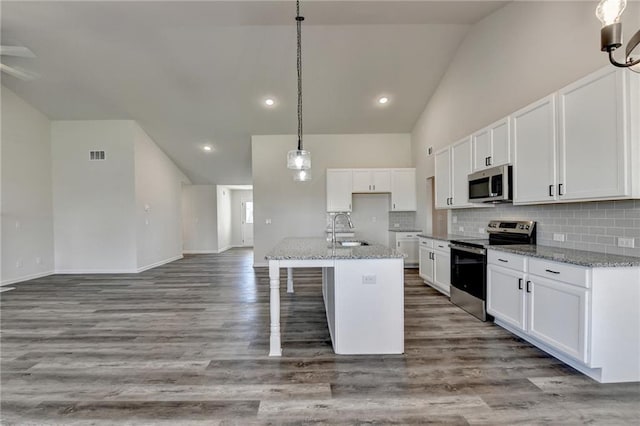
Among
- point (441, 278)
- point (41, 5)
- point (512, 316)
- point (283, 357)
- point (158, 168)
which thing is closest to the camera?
point (283, 357)

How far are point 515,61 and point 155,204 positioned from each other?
7.46 metres

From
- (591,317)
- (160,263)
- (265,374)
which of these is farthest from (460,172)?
(160,263)

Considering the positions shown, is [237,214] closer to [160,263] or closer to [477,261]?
[160,263]

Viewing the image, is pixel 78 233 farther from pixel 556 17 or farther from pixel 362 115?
pixel 556 17

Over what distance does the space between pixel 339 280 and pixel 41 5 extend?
16.1 feet

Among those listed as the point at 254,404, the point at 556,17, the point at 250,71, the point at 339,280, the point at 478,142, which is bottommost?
the point at 254,404

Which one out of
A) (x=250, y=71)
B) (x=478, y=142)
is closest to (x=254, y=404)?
(x=478, y=142)

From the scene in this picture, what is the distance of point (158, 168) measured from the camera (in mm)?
7371

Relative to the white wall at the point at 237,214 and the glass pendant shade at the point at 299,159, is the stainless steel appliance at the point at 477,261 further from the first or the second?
the white wall at the point at 237,214

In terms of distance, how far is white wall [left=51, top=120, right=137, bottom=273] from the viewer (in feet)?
21.0

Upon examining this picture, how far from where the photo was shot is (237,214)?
38.4ft

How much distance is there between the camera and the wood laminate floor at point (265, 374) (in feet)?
6.18

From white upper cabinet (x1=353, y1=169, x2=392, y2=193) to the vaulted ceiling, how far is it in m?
1.03

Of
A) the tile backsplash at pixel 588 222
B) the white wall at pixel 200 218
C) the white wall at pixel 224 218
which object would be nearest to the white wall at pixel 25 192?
A: the white wall at pixel 200 218
